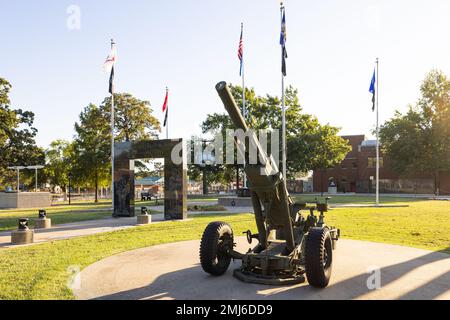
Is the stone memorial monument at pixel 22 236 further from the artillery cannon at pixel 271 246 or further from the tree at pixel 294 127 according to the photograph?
the tree at pixel 294 127

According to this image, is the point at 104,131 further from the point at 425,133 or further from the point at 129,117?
the point at 425,133

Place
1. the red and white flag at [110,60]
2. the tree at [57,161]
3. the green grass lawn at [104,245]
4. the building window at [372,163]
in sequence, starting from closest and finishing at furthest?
the green grass lawn at [104,245]
the red and white flag at [110,60]
the tree at [57,161]
the building window at [372,163]

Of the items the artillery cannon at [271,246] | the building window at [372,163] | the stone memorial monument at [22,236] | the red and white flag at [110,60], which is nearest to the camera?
the artillery cannon at [271,246]

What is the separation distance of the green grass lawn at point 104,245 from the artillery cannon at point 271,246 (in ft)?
9.07

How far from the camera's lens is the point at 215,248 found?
7.36 m

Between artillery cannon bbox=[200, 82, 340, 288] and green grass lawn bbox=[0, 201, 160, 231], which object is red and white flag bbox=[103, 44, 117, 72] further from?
artillery cannon bbox=[200, 82, 340, 288]

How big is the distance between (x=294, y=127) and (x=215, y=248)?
1443 inches

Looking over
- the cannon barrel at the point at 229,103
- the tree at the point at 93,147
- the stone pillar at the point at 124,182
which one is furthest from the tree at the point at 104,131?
A: the cannon barrel at the point at 229,103

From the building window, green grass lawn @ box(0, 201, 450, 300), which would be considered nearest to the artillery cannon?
green grass lawn @ box(0, 201, 450, 300)

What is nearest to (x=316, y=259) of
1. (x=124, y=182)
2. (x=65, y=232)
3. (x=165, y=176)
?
(x=65, y=232)

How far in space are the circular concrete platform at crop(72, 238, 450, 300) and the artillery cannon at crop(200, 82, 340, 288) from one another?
0.26m

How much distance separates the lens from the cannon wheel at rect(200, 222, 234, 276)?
7277mm

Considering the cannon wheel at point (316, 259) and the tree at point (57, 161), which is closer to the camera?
the cannon wheel at point (316, 259)

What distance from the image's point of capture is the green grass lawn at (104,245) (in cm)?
692
